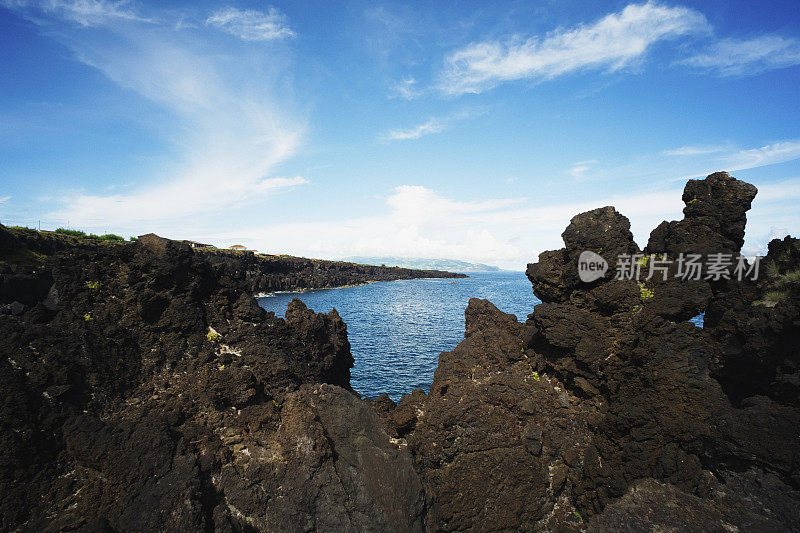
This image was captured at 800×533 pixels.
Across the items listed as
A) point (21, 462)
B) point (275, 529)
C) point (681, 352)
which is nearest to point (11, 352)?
point (21, 462)

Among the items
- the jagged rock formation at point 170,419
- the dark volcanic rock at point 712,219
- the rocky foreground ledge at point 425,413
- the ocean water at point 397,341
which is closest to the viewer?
the jagged rock formation at point 170,419

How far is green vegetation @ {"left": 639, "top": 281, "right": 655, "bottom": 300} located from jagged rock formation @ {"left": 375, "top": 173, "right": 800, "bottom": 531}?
8 centimetres

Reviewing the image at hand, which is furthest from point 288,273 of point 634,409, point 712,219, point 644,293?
point 634,409

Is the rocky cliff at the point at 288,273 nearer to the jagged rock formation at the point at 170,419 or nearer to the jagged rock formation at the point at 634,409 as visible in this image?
the jagged rock formation at the point at 170,419

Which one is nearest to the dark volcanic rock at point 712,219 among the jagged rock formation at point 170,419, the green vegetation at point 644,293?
the green vegetation at point 644,293

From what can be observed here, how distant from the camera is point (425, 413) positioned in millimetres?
11180

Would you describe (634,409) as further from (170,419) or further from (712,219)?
(170,419)

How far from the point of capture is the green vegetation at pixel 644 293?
1105 cm

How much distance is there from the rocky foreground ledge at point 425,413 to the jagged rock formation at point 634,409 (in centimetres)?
5

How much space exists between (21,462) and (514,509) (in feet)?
37.1

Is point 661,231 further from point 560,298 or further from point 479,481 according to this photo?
point 479,481

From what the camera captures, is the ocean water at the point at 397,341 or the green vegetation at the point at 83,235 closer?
the ocean water at the point at 397,341

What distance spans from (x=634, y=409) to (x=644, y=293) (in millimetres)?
3599

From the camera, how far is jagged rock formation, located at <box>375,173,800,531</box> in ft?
27.0
